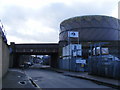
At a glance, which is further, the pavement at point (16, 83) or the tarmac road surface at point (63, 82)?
the tarmac road surface at point (63, 82)

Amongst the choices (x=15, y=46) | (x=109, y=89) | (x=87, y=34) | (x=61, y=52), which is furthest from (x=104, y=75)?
(x=87, y=34)

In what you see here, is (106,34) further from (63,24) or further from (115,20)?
(63,24)

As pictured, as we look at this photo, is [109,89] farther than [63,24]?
No

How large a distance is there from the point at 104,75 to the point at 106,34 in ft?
170

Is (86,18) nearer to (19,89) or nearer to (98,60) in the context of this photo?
(98,60)

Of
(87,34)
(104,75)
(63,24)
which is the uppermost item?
(63,24)

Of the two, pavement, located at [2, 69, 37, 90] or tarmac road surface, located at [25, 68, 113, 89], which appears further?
tarmac road surface, located at [25, 68, 113, 89]

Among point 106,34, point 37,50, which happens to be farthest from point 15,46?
point 106,34

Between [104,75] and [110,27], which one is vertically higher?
[110,27]

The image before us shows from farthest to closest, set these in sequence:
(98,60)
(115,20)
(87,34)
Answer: (115,20) < (87,34) < (98,60)

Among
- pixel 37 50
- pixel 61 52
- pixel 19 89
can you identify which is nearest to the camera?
pixel 19 89

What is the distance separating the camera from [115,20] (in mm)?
73688

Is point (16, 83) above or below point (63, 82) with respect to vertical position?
above

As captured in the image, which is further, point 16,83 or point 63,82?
point 63,82
